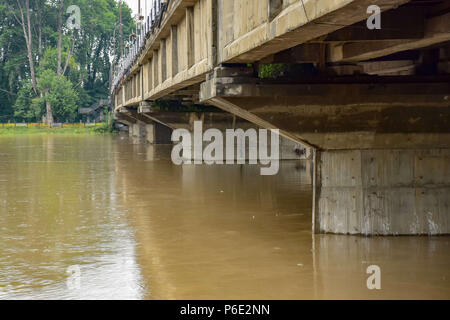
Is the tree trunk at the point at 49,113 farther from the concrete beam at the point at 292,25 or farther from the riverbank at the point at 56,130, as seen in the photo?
the concrete beam at the point at 292,25

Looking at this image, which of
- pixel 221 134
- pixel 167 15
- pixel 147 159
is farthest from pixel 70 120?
pixel 167 15

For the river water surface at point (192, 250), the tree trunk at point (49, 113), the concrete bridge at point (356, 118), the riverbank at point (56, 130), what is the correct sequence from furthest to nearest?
the tree trunk at point (49, 113) → the riverbank at point (56, 130) → the concrete bridge at point (356, 118) → the river water surface at point (192, 250)

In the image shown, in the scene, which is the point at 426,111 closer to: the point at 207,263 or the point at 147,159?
the point at 207,263

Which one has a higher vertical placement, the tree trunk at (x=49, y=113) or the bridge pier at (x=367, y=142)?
the tree trunk at (x=49, y=113)

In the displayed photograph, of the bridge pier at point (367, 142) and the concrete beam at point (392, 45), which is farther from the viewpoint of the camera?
the bridge pier at point (367, 142)

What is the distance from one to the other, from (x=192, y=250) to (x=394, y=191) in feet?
13.1

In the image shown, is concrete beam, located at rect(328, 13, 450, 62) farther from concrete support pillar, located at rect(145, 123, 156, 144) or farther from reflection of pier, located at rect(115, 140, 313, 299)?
concrete support pillar, located at rect(145, 123, 156, 144)

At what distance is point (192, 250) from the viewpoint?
13695 mm

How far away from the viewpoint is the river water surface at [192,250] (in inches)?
429

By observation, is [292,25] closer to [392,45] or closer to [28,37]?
[392,45]

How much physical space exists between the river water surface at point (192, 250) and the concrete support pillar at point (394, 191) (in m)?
0.38

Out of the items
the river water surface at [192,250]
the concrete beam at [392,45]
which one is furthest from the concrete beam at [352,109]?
the river water surface at [192,250]

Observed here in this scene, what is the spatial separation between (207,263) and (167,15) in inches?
429

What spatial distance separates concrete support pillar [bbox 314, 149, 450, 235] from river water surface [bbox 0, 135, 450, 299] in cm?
38
